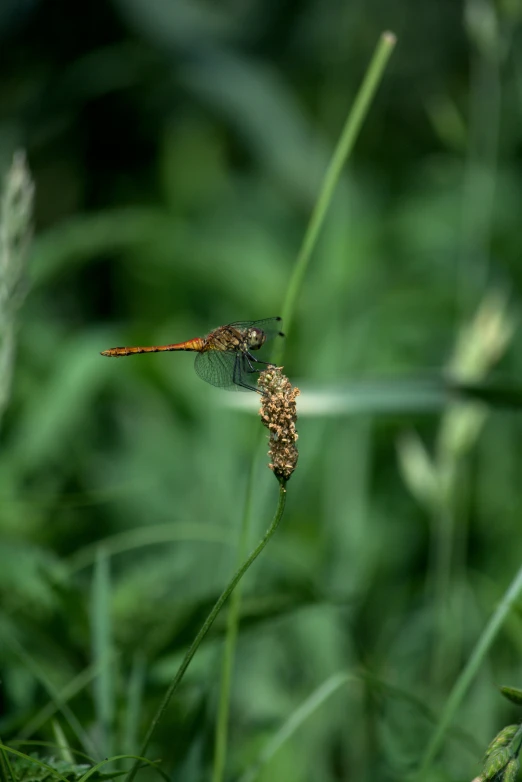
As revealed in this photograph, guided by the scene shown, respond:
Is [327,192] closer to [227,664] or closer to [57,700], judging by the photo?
[227,664]

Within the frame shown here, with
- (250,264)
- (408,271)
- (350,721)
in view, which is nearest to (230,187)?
(250,264)

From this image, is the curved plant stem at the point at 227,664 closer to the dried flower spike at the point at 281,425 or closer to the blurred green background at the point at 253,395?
the blurred green background at the point at 253,395

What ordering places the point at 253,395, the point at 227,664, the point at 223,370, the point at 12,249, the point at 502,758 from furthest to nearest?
the point at 253,395, the point at 12,249, the point at 223,370, the point at 227,664, the point at 502,758

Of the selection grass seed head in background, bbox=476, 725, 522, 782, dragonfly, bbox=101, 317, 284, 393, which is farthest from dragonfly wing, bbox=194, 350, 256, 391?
grass seed head in background, bbox=476, 725, 522, 782

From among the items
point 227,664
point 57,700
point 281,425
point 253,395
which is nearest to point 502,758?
point 281,425

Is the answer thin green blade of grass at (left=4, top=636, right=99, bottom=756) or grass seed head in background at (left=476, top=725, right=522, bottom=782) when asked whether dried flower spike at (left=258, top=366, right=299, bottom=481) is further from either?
thin green blade of grass at (left=4, top=636, right=99, bottom=756)

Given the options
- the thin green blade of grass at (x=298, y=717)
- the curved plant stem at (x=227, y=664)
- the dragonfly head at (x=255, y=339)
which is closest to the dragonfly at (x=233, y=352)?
the dragonfly head at (x=255, y=339)
